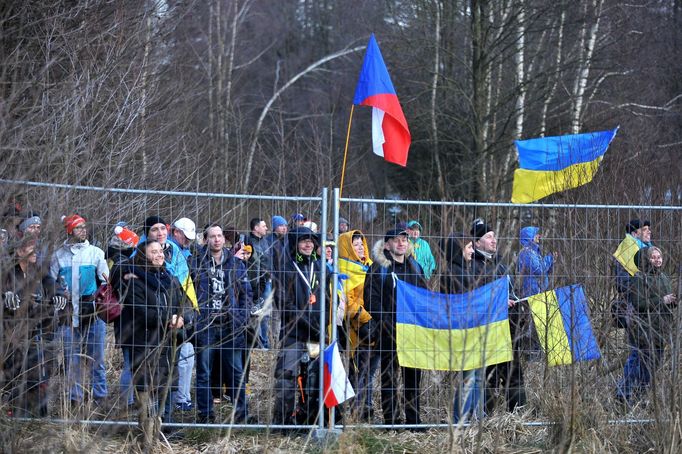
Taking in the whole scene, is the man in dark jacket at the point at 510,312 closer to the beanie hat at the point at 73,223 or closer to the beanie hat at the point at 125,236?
the beanie hat at the point at 125,236

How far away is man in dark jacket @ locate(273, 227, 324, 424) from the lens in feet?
23.4

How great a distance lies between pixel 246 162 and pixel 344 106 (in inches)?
383

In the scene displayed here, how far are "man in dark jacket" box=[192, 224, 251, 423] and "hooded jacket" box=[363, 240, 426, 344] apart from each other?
1037mm

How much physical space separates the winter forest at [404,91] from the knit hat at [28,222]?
9.81ft

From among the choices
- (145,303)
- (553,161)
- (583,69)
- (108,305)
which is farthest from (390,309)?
(583,69)

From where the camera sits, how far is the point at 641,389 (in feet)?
23.9

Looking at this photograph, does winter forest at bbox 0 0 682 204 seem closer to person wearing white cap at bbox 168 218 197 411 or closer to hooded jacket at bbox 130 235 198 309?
person wearing white cap at bbox 168 218 197 411

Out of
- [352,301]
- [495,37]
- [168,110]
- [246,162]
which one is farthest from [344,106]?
[352,301]

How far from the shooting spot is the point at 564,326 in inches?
278

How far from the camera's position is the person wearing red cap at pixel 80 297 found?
650cm

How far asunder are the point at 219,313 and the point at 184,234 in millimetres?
1557

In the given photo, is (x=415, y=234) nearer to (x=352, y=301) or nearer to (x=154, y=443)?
(x=352, y=301)

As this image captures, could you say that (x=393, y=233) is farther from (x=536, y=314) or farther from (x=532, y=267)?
(x=536, y=314)

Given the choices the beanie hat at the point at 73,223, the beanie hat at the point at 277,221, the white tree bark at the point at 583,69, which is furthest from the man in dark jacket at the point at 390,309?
the white tree bark at the point at 583,69
